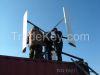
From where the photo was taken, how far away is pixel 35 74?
9883 mm

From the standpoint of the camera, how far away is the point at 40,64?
33.3 feet

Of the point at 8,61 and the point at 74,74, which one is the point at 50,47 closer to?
the point at 74,74

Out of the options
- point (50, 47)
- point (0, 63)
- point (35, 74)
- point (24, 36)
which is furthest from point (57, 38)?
point (0, 63)

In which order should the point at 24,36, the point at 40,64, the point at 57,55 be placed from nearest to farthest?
the point at 40,64 < the point at 24,36 < the point at 57,55

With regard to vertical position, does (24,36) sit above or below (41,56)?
above

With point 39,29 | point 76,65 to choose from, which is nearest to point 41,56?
point 39,29

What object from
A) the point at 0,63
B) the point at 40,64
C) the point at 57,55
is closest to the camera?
the point at 0,63

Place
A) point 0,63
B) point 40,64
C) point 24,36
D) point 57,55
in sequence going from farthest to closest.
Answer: point 57,55
point 24,36
point 40,64
point 0,63

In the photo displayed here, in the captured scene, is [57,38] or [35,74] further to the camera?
[57,38]

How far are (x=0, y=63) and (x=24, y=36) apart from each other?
2.07 meters

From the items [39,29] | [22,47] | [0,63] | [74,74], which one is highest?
[39,29]

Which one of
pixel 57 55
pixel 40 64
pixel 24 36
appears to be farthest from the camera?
pixel 57 55

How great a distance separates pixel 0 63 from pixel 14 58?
66 cm

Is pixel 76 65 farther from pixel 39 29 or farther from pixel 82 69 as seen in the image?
pixel 39 29
